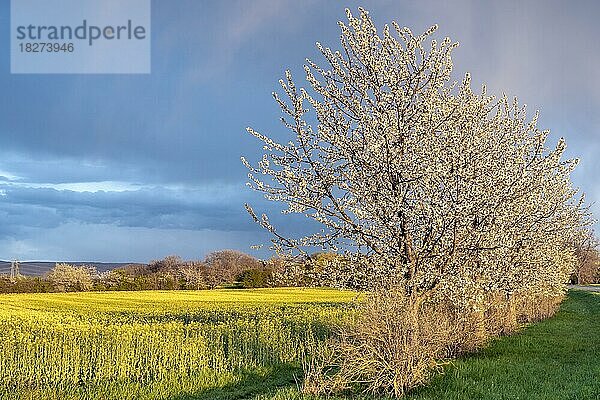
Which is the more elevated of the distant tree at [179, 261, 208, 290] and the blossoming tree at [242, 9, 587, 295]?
the blossoming tree at [242, 9, 587, 295]

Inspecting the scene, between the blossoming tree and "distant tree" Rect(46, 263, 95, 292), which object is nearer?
the blossoming tree

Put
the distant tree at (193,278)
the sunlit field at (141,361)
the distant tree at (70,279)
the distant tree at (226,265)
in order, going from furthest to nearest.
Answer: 1. the distant tree at (226,265)
2. the distant tree at (193,278)
3. the distant tree at (70,279)
4. the sunlit field at (141,361)

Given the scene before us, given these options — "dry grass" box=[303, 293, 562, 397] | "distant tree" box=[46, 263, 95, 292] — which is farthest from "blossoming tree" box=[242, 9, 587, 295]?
"distant tree" box=[46, 263, 95, 292]

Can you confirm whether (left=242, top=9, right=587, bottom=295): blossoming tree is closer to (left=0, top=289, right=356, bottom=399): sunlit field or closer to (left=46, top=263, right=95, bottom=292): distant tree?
(left=0, top=289, right=356, bottom=399): sunlit field

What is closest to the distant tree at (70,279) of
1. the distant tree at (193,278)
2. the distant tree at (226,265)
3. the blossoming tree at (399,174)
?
the distant tree at (193,278)

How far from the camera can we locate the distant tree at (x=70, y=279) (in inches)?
2810

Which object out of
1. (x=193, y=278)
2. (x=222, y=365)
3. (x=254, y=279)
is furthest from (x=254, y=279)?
(x=222, y=365)

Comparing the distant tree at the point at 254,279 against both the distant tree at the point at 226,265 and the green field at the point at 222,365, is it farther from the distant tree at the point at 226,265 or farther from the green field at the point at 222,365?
the green field at the point at 222,365

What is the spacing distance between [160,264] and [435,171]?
8813 centimetres

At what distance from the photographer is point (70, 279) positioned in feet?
239

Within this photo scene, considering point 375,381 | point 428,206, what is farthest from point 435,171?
point 375,381

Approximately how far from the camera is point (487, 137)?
15656mm

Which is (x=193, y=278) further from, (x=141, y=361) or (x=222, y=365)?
(x=222, y=365)

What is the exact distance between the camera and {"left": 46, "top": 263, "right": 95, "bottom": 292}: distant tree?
71.4 metres
